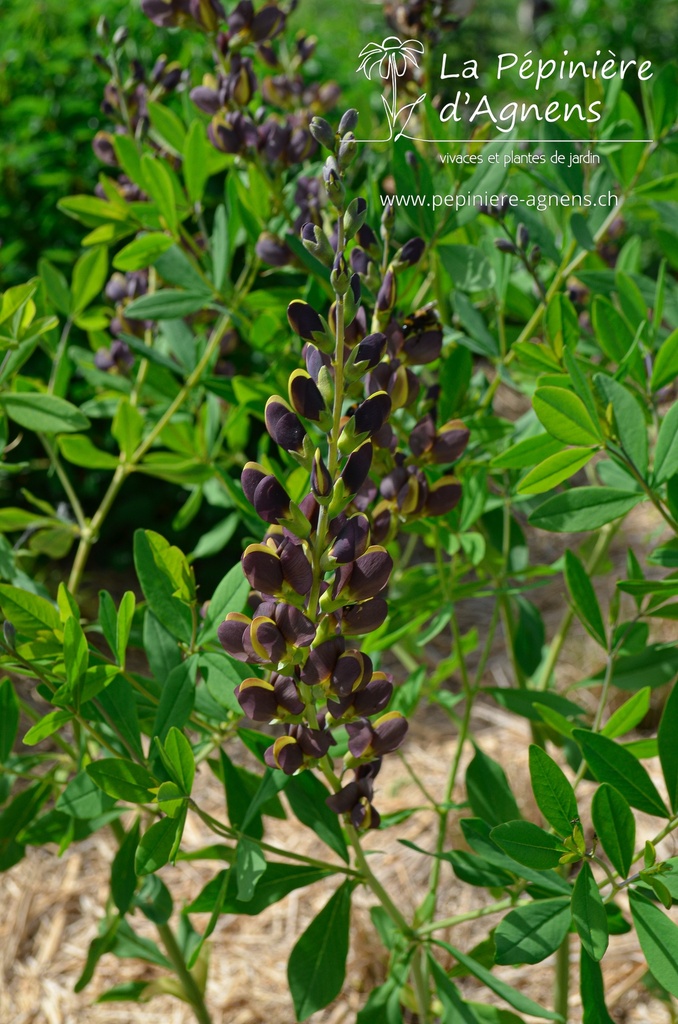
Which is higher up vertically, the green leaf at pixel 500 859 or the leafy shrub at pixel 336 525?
the leafy shrub at pixel 336 525

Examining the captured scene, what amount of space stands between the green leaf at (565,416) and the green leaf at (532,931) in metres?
0.37

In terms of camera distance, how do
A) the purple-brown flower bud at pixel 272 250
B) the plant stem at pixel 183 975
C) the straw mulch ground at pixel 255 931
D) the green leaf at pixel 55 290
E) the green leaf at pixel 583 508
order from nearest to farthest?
1. the green leaf at pixel 583 508
2. the purple-brown flower bud at pixel 272 250
3. the plant stem at pixel 183 975
4. the green leaf at pixel 55 290
5. the straw mulch ground at pixel 255 931

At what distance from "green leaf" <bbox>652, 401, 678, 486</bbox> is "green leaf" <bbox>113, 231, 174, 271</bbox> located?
2.03 feet

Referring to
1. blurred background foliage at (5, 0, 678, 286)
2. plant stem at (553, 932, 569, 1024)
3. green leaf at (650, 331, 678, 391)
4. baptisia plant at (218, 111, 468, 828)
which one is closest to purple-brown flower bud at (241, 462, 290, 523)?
baptisia plant at (218, 111, 468, 828)

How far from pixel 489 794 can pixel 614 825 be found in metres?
0.24

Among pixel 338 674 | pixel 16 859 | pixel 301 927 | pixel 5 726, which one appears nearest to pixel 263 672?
pixel 338 674

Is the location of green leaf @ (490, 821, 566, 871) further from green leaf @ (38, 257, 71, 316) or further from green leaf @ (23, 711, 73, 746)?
green leaf @ (38, 257, 71, 316)

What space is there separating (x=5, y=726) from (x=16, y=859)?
19 cm

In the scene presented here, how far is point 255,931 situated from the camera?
5.60ft

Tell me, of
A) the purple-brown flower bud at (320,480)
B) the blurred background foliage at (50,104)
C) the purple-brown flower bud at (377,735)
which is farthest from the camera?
the blurred background foliage at (50,104)

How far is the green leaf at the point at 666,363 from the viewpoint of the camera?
85cm

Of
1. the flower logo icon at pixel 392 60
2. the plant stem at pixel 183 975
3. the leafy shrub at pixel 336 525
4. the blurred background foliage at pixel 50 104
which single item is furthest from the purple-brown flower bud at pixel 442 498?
the blurred background foliage at pixel 50 104

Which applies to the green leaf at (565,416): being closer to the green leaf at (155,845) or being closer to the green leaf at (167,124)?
the green leaf at (155,845)

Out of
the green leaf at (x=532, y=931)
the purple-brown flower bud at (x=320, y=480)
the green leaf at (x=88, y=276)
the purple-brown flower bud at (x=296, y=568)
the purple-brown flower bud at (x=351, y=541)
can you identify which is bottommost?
the green leaf at (x=532, y=931)
